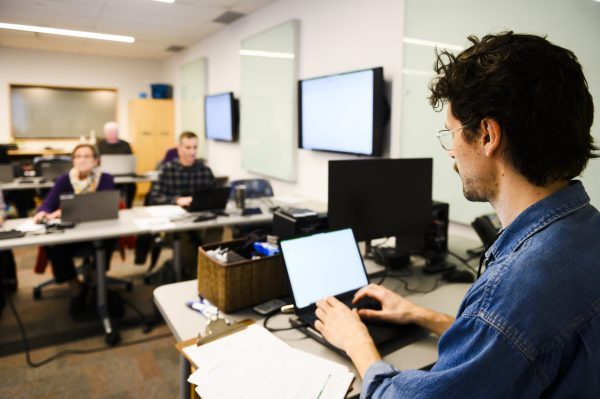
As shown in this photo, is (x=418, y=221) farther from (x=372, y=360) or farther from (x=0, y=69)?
(x=0, y=69)

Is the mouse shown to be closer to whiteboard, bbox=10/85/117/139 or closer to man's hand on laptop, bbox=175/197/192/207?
man's hand on laptop, bbox=175/197/192/207

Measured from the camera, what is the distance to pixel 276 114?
4.57 meters

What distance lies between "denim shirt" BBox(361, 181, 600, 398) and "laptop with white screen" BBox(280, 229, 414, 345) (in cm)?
60

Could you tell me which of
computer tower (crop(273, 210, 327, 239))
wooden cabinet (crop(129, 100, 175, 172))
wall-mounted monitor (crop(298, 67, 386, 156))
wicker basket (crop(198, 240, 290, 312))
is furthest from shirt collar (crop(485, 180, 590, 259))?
wooden cabinet (crop(129, 100, 175, 172))

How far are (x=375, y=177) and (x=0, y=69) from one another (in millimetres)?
8112

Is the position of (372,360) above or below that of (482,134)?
below

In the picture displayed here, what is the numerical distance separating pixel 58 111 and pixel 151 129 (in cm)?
177

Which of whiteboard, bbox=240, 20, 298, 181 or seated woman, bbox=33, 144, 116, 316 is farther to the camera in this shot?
whiteboard, bbox=240, 20, 298, 181

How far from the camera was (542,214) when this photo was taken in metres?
0.77

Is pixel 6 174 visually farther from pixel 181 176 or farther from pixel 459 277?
pixel 459 277

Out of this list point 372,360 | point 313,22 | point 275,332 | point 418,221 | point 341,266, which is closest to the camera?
point 372,360

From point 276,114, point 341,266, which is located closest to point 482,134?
point 341,266

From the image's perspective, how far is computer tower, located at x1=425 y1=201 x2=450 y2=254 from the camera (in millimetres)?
2184

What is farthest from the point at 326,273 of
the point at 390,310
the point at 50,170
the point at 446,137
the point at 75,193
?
the point at 50,170
